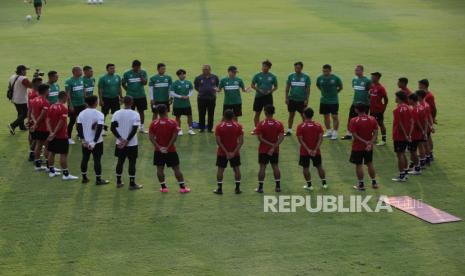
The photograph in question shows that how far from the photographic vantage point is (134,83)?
64.8ft

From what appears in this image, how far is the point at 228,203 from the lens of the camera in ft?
47.2

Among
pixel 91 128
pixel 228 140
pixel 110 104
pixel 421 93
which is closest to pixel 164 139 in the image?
pixel 228 140

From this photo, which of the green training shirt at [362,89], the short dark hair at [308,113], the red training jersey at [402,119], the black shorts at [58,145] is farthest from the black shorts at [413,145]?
the black shorts at [58,145]

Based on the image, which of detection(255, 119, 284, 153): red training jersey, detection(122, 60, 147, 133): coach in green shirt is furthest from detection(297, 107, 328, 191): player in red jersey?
detection(122, 60, 147, 133): coach in green shirt

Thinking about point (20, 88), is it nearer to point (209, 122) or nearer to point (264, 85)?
point (209, 122)

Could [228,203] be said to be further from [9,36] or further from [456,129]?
[9,36]

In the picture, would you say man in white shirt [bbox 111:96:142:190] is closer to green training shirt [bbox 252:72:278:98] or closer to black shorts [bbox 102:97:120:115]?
black shorts [bbox 102:97:120:115]

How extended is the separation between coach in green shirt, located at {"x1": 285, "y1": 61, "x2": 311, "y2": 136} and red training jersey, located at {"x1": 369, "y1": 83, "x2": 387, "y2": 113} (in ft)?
5.84

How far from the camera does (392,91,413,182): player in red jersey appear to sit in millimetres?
15773

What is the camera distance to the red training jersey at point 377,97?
18844 millimetres

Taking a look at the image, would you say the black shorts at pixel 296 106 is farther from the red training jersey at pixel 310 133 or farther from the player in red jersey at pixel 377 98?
the red training jersey at pixel 310 133

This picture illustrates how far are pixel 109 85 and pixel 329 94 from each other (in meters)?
5.98

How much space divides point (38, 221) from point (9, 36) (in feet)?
86.4

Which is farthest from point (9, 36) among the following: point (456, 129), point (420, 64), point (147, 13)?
point (456, 129)
